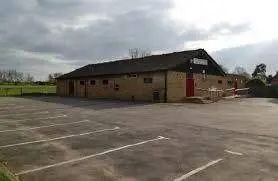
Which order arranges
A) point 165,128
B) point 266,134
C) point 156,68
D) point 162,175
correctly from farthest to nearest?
point 156,68, point 165,128, point 266,134, point 162,175

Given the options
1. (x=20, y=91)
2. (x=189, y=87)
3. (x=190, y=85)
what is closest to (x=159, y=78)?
(x=189, y=87)

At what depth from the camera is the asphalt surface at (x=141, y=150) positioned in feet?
27.7

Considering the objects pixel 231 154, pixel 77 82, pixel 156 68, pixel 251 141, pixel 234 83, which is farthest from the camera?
pixel 77 82

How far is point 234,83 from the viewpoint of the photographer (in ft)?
146

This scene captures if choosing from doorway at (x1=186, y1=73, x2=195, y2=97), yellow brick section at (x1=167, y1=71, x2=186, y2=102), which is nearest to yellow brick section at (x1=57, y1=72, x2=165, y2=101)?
yellow brick section at (x1=167, y1=71, x2=186, y2=102)

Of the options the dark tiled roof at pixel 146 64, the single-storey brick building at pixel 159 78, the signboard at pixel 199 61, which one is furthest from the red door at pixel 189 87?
the dark tiled roof at pixel 146 64

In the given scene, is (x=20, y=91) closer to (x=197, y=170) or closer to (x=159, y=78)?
(x=159, y=78)

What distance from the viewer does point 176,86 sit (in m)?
34.5

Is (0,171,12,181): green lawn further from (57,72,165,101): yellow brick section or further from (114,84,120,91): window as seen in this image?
(114,84,120,91): window

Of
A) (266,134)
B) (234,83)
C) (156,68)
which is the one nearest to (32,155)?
(266,134)

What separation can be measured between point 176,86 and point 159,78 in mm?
1738

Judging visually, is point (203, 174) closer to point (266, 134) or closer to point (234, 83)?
point (266, 134)

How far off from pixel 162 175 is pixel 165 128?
284 inches

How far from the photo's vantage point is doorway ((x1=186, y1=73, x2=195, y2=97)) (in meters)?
36.0
